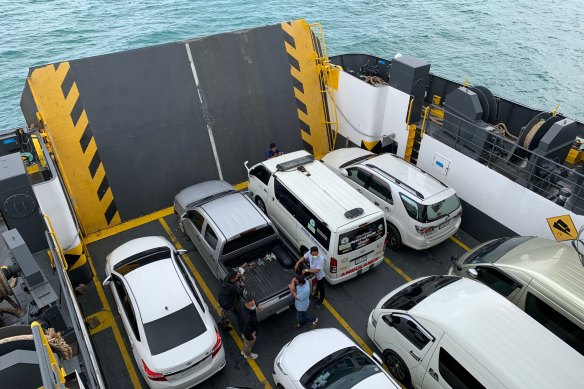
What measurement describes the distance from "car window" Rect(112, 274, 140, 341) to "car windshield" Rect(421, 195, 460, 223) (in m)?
6.31

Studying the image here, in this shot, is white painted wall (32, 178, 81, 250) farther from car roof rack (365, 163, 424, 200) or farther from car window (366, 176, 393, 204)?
car roof rack (365, 163, 424, 200)

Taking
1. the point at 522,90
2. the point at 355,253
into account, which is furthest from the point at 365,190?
the point at 522,90

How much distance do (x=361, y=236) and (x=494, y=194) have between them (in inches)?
148

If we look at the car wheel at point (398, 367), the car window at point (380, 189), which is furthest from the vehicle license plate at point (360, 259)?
the car wheel at point (398, 367)

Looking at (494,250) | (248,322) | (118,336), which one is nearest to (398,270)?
(494,250)

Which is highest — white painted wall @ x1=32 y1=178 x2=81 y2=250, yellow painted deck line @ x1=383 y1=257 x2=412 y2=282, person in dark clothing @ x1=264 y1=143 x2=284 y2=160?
white painted wall @ x1=32 y1=178 x2=81 y2=250

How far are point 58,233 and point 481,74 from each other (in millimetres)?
28256

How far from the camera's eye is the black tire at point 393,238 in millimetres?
9977

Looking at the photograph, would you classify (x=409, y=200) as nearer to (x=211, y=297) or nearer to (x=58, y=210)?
(x=211, y=297)

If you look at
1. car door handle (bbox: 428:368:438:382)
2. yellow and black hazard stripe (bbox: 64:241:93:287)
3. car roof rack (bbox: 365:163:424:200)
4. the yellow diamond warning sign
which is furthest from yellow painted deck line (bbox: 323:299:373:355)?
yellow and black hazard stripe (bbox: 64:241:93:287)

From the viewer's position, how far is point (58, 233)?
8.22 m

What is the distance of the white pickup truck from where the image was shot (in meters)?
8.24

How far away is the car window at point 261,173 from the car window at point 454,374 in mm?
5808

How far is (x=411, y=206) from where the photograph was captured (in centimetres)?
938
